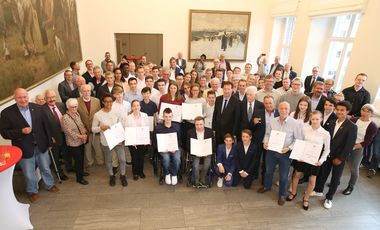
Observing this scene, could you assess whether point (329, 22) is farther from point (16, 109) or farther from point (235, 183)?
point (16, 109)

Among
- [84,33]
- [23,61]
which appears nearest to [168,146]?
[23,61]

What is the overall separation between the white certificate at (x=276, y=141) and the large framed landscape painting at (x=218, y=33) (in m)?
6.78

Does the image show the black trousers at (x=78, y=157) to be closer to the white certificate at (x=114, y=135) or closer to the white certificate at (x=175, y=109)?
the white certificate at (x=114, y=135)

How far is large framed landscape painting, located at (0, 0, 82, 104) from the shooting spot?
3574 mm

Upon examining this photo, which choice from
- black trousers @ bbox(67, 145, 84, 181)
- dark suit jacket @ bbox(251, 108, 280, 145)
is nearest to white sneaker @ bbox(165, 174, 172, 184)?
black trousers @ bbox(67, 145, 84, 181)

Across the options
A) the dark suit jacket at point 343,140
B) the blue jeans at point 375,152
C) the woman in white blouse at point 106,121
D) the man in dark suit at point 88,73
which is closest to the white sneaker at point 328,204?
the dark suit jacket at point 343,140

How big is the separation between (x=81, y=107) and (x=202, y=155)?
2.26 m

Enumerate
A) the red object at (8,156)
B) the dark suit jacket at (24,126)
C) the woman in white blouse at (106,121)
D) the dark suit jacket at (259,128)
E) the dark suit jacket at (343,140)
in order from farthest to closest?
1. the dark suit jacket at (259,128)
2. the woman in white blouse at (106,121)
3. the dark suit jacket at (343,140)
4. the dark suit jacket at (24,126)
5. the red object at (8,156)

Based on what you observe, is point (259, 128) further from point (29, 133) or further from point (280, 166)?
point (29, 133)

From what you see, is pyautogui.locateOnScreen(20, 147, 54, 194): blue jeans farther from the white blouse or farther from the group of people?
the white blouse

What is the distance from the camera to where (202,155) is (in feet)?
13.2

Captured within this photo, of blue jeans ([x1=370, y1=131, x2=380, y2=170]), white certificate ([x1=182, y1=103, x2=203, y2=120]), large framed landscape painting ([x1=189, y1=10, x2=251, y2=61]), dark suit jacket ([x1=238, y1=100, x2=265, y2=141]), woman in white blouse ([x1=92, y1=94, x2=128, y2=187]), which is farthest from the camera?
large framed landscape painting ([x1=189, y1=10, x2=251, y2=61])

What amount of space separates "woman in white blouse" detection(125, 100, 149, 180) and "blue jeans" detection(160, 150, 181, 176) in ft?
1.54

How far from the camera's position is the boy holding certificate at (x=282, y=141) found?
3.55m
